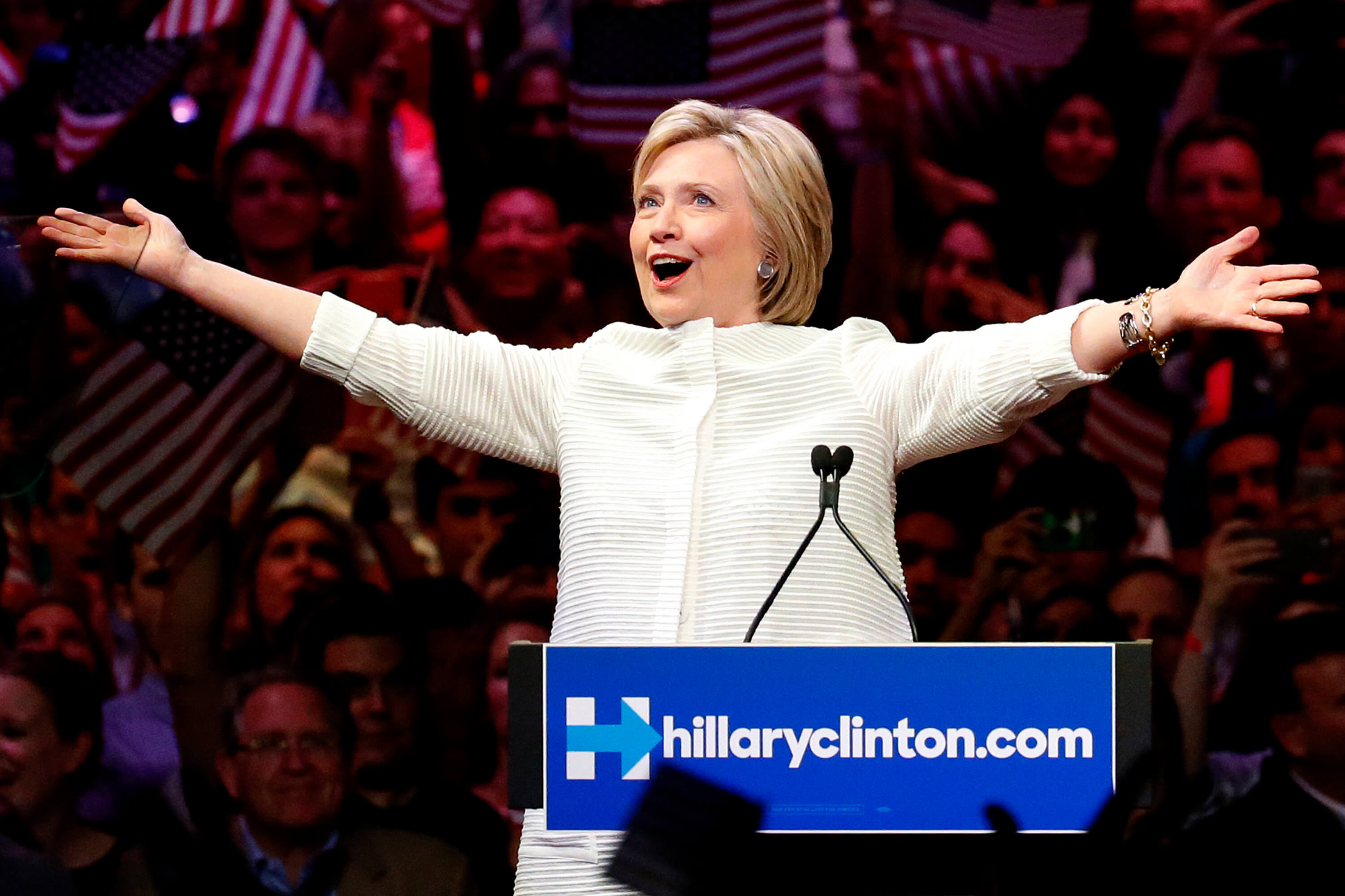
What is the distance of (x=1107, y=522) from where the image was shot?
392 cm

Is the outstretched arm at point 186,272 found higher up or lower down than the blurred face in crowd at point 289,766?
higher up

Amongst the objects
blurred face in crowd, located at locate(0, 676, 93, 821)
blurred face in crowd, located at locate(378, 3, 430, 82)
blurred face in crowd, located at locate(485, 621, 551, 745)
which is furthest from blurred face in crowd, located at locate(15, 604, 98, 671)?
blurred face in crowd, located at locate(378, 3, 430, 82)

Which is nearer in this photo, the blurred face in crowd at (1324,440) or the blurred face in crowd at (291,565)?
the blurred face in crowd at (1324,440)

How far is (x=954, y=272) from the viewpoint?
158 inches

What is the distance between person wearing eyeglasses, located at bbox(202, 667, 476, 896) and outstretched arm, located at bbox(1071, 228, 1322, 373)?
8.74 ft

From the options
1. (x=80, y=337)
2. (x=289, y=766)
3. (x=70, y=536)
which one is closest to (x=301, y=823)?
(x=289, y=766)

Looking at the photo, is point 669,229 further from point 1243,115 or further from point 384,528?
point 1243,115

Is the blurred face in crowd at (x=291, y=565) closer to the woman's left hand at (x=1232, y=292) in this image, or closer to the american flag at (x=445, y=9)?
the american flag at (x=445, y=9)

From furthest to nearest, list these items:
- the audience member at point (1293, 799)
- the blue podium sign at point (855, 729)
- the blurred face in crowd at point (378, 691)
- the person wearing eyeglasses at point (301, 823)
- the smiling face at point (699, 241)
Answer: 1. the blurred face in crowd at point (378, 691)
2. the person wearing eyeglasses at point (301, 823)
3. the audience member at point (1293, 799)
4. the smiling face at point (699, 241)
5. the blue podium sign at point (855, 729)

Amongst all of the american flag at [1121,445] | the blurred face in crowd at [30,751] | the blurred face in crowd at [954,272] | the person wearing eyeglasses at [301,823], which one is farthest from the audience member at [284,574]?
the american flag at [1121,445]

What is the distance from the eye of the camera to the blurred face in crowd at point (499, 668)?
12.7 ft

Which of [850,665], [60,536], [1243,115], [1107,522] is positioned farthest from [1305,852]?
[60,536]

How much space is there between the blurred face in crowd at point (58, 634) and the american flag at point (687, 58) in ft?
5.98

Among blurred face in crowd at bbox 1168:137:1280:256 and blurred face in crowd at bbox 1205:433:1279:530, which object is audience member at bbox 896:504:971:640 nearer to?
blurred face in crowd at bbox 1205:433:1279:530
